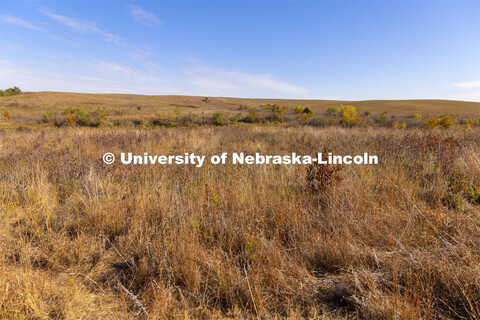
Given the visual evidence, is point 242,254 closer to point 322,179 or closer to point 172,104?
point 322,179

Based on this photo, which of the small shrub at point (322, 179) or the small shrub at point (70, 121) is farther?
the small shrub at point (70, 121)

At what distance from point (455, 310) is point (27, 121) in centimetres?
2926

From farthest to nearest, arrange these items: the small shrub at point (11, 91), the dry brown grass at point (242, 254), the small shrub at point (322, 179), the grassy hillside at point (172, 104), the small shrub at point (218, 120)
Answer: the small shrub at point (11, 91) < the grassy hillside at point (172, 104) < the small shrub at point (218, 120) < the small shrub at point (322, 179) < the dry brown grass at point (242, 254)

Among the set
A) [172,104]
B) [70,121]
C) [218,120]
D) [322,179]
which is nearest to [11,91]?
[172,104]

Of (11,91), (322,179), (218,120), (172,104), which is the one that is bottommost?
(322,179)

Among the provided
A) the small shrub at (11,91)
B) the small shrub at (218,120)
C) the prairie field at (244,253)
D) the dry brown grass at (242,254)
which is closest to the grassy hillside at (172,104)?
the small shrub at (11,91)

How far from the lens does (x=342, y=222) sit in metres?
2.64

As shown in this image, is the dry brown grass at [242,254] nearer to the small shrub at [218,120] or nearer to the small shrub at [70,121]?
the small shrub at [218,120]

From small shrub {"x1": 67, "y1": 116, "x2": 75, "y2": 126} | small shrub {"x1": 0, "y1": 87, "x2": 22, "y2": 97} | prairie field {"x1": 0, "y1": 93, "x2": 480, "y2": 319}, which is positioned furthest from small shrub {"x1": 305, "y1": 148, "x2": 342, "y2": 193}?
small shrub {"x1": 0, "y1": 87, "x2": 22, "y2": 97}

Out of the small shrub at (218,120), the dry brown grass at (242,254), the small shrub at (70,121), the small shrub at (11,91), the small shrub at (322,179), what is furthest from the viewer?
the small shrub at (11,91)

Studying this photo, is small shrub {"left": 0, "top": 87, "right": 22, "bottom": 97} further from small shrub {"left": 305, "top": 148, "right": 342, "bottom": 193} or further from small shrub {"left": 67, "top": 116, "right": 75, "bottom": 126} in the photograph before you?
small shrub {"left": 305, "top": 148, "right": 342, "bottom": 193}

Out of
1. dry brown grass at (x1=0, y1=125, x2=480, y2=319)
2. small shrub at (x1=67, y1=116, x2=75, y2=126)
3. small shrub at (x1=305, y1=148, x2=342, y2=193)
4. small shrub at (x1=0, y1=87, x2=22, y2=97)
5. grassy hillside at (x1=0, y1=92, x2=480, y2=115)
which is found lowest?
dry brown grass at (x1=0, y1=125, x2=480, y2=319)

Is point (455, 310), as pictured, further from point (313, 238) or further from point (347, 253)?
point (313, 238)

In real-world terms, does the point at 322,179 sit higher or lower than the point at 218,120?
lower
